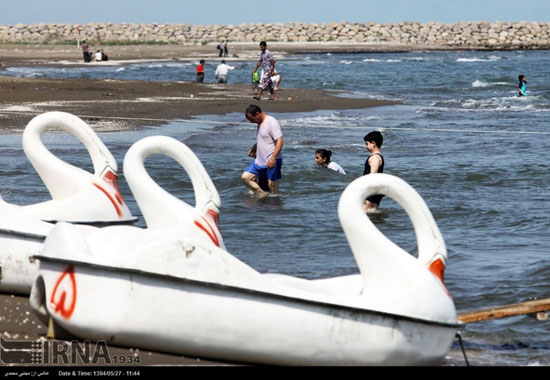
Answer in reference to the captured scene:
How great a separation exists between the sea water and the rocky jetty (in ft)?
238

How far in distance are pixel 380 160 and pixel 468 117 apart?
17153 mm

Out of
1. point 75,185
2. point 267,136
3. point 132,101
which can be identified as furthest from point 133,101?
point 75,185

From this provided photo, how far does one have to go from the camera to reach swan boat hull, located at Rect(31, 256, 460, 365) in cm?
576

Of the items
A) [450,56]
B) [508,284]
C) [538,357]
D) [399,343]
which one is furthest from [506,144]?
[450,56]

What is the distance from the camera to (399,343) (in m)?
5.89

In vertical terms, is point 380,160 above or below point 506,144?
below

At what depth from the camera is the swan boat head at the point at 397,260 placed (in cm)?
588

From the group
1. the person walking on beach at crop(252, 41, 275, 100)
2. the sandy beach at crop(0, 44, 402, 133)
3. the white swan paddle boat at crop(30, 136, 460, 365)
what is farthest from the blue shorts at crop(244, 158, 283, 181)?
the person walking on beach at crop(252, 41, 275, 100)

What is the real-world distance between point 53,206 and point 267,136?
5670mm

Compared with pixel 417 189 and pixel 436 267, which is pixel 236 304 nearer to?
pixel 436 267

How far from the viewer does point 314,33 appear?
111 metres

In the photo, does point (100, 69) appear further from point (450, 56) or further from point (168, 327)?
point (168, 327)

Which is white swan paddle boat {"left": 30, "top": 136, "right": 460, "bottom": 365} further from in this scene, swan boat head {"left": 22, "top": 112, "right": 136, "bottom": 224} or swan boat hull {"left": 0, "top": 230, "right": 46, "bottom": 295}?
swan boat head {"left": 22, "top": 112, "right": 136, "bottom": 224}

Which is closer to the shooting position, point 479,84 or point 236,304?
point 236,304
